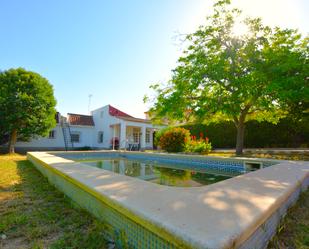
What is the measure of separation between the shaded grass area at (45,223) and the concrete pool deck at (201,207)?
1.33 feet

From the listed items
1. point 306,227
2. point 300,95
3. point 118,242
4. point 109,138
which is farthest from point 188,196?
point 109,138

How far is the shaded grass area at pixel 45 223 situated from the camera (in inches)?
83.8

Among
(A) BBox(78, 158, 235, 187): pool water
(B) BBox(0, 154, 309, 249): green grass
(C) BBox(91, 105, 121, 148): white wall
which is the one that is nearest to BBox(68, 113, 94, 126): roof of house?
Result: (C) BBox(91, 105, 121, 148): white wall

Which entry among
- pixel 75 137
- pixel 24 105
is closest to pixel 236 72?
pixel 24 105

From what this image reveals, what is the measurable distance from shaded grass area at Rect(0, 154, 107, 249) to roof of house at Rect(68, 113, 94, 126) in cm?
1982

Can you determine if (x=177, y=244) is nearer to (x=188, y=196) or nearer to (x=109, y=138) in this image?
(x=188, y=196)

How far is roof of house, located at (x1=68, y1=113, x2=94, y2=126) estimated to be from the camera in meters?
22.7

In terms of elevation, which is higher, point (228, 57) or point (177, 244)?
point (228, 57)

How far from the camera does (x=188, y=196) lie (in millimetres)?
2441

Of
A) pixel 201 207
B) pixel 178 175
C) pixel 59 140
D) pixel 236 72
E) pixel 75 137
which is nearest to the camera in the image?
pixel 201 207

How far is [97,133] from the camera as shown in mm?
23766

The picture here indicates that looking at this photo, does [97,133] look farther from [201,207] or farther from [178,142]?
[201,207]

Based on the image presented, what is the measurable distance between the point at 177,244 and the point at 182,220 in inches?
10.3

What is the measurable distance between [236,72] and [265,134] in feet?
28.2
